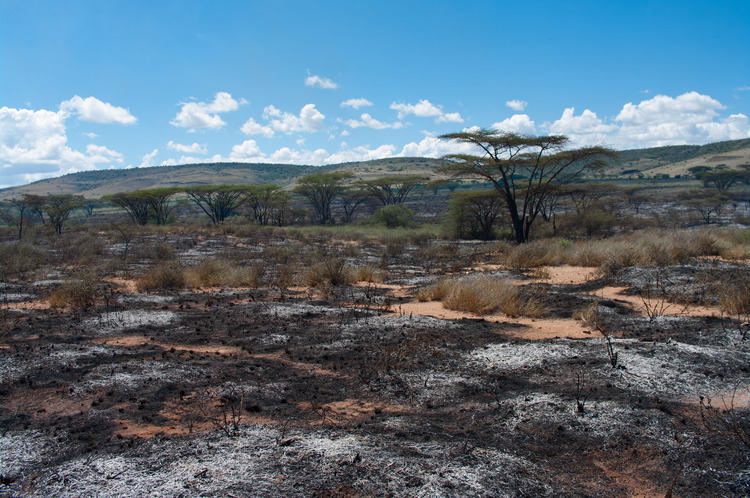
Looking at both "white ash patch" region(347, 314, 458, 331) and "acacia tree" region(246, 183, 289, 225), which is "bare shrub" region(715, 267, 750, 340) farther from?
"acacia tree" region(246, 183, 289, 225)

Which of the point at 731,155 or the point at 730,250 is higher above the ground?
the point at 731,155

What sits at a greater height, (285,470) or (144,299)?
(285,470)

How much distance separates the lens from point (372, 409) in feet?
12.9

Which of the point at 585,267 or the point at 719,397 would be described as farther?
the point at 585,267

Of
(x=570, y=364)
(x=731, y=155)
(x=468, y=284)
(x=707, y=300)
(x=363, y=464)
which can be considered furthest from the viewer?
(x=731, y=155)

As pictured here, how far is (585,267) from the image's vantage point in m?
13.8

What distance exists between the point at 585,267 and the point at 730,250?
15.5 ft

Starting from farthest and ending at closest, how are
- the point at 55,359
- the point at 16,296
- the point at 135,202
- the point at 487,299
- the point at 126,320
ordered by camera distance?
the point at 135,202 → the point at 16,296 → the point at 487,299 → the point at 126,320 → the point at 55,359

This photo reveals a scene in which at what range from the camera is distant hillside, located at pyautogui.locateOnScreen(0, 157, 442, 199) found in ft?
346

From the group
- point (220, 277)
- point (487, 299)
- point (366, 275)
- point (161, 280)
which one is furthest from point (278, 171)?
point (487, 299)

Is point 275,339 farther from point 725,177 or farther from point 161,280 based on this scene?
point 725,177

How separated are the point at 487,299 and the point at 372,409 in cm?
492

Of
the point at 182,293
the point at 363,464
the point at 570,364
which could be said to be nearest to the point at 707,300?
the point at 570,364

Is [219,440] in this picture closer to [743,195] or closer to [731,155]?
[743,195]
